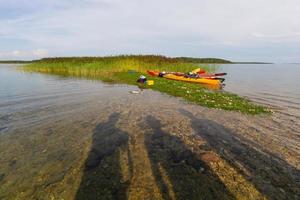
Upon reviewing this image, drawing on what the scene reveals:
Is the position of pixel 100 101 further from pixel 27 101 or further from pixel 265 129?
pixel 265 129

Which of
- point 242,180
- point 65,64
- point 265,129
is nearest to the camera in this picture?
point 242,180

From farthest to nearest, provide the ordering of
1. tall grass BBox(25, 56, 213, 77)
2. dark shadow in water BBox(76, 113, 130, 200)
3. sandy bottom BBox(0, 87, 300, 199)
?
tall grass BBox(25, 56, 213, 77) → sandy bottom BBox(0, 87, 300, 199) → dark shadow in water BBox(76, 113, 130, 200)

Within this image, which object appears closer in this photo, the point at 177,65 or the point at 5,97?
the point at 5,97

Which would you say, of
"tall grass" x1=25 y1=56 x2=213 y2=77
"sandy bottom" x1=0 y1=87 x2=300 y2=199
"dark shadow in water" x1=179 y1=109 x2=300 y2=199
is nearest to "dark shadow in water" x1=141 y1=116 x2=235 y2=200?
"sandy bottom" x1=0 y1=87 x2=300 y2=199

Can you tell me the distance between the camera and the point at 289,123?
968cm

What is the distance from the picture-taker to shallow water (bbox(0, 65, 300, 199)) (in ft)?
15.1

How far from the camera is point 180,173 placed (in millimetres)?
5199

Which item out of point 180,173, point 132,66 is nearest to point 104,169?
point 180,173

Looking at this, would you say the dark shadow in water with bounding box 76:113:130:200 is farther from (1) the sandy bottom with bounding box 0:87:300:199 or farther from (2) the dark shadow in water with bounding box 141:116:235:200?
(2) the dark shadow in water with bounding box 141:116:235:200

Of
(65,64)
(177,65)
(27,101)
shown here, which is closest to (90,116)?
(27,101)

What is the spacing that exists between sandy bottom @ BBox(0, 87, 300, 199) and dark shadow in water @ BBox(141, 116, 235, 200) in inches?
0.8

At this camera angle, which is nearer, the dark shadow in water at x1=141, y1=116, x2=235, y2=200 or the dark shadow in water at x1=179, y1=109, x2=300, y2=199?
the dark shadow in water at x1=141, y1=116, x2=235, y2=200

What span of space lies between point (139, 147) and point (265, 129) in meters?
5.12

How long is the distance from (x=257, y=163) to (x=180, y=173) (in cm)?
212
